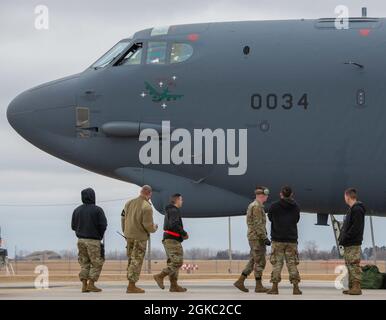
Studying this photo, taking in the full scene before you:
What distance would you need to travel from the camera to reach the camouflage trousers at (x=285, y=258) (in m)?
20.2

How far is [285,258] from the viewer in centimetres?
Answer: 2039

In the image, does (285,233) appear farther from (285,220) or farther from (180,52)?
(180,52)

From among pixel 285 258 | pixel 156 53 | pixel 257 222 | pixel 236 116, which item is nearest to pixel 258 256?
pixel 257 222

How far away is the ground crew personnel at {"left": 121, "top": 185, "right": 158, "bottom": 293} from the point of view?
2058 cm

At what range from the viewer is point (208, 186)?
2406 centimetres

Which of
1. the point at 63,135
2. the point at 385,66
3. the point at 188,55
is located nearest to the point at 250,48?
the point at 188,55

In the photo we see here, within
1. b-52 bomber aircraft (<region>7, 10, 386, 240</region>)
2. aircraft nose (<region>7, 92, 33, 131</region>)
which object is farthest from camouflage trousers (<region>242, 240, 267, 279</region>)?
aircraft nose (<region>7, 92, 33, 131</region>)

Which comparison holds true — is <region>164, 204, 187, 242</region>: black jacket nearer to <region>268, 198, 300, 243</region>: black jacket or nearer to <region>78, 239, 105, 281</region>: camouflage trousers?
<region>78, 239, 105, 281</region>: camouflage trousers

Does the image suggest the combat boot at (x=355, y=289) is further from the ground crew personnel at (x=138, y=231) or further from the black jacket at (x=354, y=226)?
the ground crew personnel at (x=138, y=231)

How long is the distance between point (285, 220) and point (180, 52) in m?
5.87

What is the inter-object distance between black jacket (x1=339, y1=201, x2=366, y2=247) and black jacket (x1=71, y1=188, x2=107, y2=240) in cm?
482
